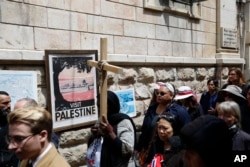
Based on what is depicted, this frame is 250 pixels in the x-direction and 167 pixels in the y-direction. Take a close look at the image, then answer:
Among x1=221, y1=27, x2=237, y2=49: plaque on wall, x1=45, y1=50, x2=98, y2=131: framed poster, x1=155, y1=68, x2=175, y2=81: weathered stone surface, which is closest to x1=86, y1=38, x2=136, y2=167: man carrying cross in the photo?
x1=45, y1=50, x2=98, y2=131: framed poster

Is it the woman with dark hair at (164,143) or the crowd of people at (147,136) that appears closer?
the crowd of people at (147,136)

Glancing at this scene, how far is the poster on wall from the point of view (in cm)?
388

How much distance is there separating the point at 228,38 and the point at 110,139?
6.53 metres

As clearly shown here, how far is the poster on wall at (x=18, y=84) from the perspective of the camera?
3.88m

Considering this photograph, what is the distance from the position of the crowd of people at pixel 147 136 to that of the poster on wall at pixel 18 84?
0.56 m

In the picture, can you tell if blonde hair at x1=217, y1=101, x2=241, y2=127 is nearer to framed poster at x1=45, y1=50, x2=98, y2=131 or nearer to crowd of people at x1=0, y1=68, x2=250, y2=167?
crowd of people at x1=0, y1=68, x2=250, y2=167

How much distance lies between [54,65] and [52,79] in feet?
0.63

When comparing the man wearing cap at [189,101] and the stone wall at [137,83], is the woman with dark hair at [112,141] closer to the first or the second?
the stone wall at [137,83]

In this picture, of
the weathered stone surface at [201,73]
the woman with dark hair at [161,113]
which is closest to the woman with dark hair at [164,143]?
the woman with dark hair at [161,113]

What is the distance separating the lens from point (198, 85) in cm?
774

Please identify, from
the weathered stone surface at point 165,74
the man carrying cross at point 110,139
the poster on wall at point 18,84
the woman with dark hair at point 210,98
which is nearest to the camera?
the man carrying cross at point 110,139

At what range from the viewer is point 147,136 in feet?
12.3

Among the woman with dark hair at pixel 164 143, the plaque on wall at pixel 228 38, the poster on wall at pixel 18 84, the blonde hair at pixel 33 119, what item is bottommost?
the woman with dark hair at pixel 164 143

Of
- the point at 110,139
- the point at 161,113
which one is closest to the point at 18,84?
the point at 110,139
